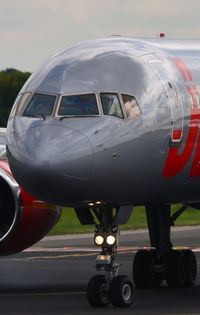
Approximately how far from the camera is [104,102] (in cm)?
2442

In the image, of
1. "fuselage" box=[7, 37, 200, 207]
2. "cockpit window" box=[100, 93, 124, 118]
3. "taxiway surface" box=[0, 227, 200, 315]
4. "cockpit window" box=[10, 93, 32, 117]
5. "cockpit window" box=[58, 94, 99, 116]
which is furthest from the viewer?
"taxiway surface" box=[0, 227, 200, 315]

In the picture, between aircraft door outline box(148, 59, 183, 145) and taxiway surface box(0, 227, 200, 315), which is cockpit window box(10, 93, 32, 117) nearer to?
aircraft door outline box(148, 59, 183, 145)

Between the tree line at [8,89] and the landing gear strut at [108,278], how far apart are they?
50224 millimetres

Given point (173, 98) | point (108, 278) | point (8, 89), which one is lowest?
point (108, 278)

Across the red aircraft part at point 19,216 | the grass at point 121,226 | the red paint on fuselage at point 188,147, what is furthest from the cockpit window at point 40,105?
the grass at point 121,226

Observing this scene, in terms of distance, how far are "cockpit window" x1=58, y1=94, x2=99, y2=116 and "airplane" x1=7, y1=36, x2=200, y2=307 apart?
0.01 m

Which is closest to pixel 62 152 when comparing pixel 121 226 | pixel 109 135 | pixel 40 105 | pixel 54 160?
pixel 54 160

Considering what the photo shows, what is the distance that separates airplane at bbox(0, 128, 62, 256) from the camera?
28.1 metres

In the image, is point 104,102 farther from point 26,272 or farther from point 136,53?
point 26,272

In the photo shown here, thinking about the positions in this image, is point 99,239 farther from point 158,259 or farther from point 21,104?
point 158,259

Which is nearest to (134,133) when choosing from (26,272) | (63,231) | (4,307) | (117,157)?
(117,157)

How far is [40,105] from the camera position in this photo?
80.6ft

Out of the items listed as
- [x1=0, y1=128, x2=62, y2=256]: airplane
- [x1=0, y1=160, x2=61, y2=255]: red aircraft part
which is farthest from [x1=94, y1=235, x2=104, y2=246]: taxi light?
[x1=0, y1=160, x2=61, y2=255]: red aircraft part

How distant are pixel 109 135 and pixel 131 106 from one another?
760mm
